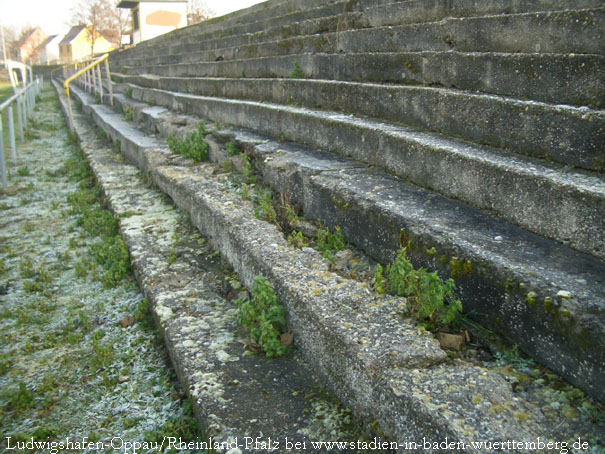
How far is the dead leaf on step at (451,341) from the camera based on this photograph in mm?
2102

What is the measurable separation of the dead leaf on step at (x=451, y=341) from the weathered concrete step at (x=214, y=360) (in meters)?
0.54

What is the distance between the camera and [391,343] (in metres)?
2.07

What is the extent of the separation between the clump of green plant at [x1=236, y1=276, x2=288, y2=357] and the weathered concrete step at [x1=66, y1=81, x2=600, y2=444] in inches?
2.6

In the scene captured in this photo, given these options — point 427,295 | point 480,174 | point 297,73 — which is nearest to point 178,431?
point 427,295

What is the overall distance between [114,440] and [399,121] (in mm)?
2962

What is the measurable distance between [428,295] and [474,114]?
4.87 feet

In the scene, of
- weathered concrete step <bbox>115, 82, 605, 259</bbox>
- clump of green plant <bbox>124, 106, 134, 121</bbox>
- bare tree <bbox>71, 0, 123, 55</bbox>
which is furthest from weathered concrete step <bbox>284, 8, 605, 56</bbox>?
bare tree <bbox>71, 0, 123, 55</bbox>

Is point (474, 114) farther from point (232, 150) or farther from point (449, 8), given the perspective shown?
point (232, 150)

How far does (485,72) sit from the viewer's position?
324 centimetres

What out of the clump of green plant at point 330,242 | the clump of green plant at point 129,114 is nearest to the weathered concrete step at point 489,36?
the clump of green plant at point 330,242

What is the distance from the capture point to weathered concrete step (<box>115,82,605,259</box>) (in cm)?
215

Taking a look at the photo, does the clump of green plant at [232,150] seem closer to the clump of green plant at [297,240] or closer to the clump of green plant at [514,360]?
the clump of green plant at [297,240]

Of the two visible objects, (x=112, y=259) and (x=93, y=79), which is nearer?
(x=112, y=259)

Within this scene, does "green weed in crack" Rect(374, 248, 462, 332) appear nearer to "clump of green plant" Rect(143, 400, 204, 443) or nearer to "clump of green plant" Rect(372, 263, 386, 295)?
"clump of green plant" Rect(372, 263, 386, 295)
